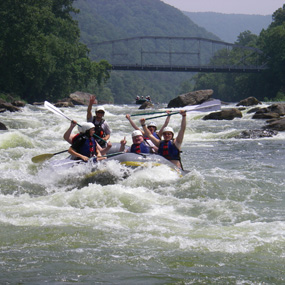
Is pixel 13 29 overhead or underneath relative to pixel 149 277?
overhead

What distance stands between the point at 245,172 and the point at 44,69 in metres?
31.0

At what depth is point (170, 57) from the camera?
92625 millimetres

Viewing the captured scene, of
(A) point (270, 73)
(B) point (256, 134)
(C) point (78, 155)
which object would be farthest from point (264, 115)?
(A) point (270, 73)

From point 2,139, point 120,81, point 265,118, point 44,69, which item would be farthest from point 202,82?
point 2,139

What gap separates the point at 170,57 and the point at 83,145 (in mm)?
84938

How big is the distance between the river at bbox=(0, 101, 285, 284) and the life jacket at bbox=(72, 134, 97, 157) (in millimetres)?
469

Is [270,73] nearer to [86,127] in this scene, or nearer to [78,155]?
[86,127]

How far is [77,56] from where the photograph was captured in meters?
47.7

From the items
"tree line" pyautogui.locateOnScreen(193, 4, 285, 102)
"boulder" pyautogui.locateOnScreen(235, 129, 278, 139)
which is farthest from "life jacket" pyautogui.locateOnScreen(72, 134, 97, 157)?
"tree line" pyautogui.locateOnScreen(193, 4, 285, 102)

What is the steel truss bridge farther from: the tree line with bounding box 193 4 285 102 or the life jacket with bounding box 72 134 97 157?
the life jacket with bounding box 72 134 97 157

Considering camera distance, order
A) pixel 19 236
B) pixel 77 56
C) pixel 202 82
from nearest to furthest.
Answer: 1. pixel 19 236
2. pixel 77 56
3. pixel 202 82

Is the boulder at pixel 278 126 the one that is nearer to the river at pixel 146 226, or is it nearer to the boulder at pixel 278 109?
the boulder at pixel 278 109

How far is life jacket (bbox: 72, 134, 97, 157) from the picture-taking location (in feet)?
29.7

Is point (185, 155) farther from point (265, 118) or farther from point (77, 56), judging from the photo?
point (77, 56)
